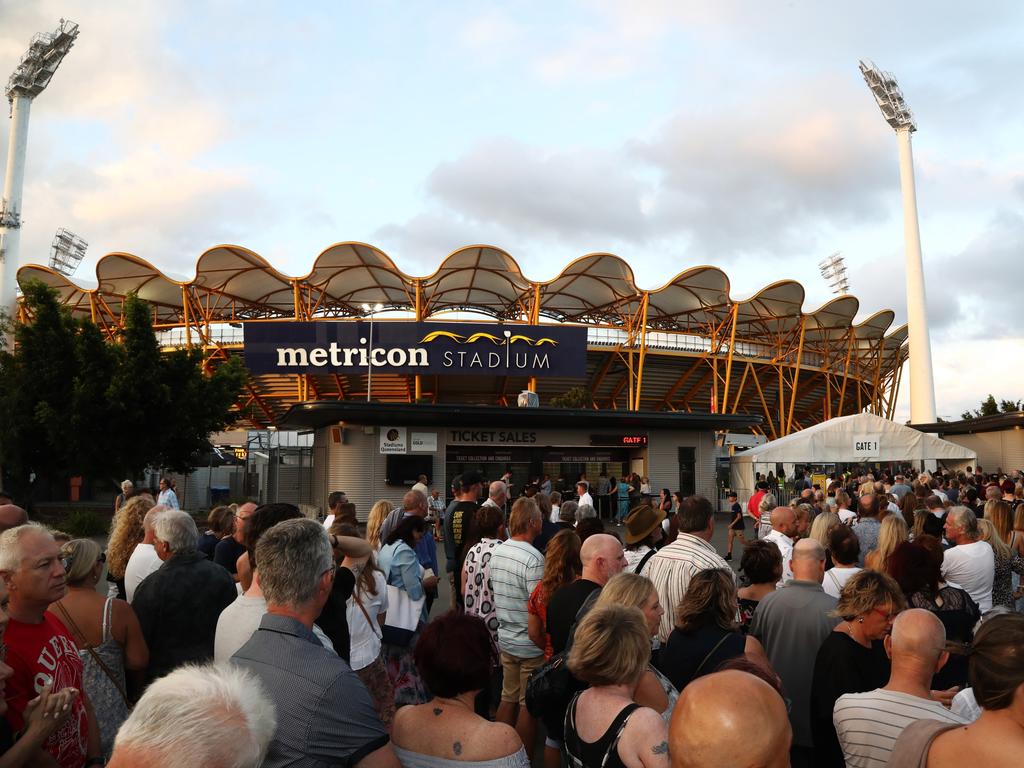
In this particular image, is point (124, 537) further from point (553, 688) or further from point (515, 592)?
point (553, 688)

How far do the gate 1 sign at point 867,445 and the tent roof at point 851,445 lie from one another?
0.03 meters

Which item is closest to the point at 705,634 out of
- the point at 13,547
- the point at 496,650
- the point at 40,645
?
the point at 496,650

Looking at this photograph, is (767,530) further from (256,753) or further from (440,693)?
(256,753)

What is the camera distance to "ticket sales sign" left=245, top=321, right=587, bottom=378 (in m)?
28.5

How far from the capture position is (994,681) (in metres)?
2.23

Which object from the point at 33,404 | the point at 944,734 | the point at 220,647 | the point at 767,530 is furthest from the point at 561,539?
the point at 33,404

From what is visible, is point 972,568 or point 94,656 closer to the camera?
point 94,656

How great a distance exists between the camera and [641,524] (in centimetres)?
625

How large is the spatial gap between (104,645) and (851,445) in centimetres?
1900

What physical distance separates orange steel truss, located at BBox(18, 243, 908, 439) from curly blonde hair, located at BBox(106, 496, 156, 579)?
100 ft

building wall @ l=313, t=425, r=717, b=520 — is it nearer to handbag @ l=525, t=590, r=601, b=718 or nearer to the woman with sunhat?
the woman with sunhat

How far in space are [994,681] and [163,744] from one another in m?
2.27

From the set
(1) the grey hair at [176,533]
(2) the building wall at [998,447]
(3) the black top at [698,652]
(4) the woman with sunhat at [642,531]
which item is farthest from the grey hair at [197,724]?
(2) the building wall at [998,447]

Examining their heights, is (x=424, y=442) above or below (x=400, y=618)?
above
